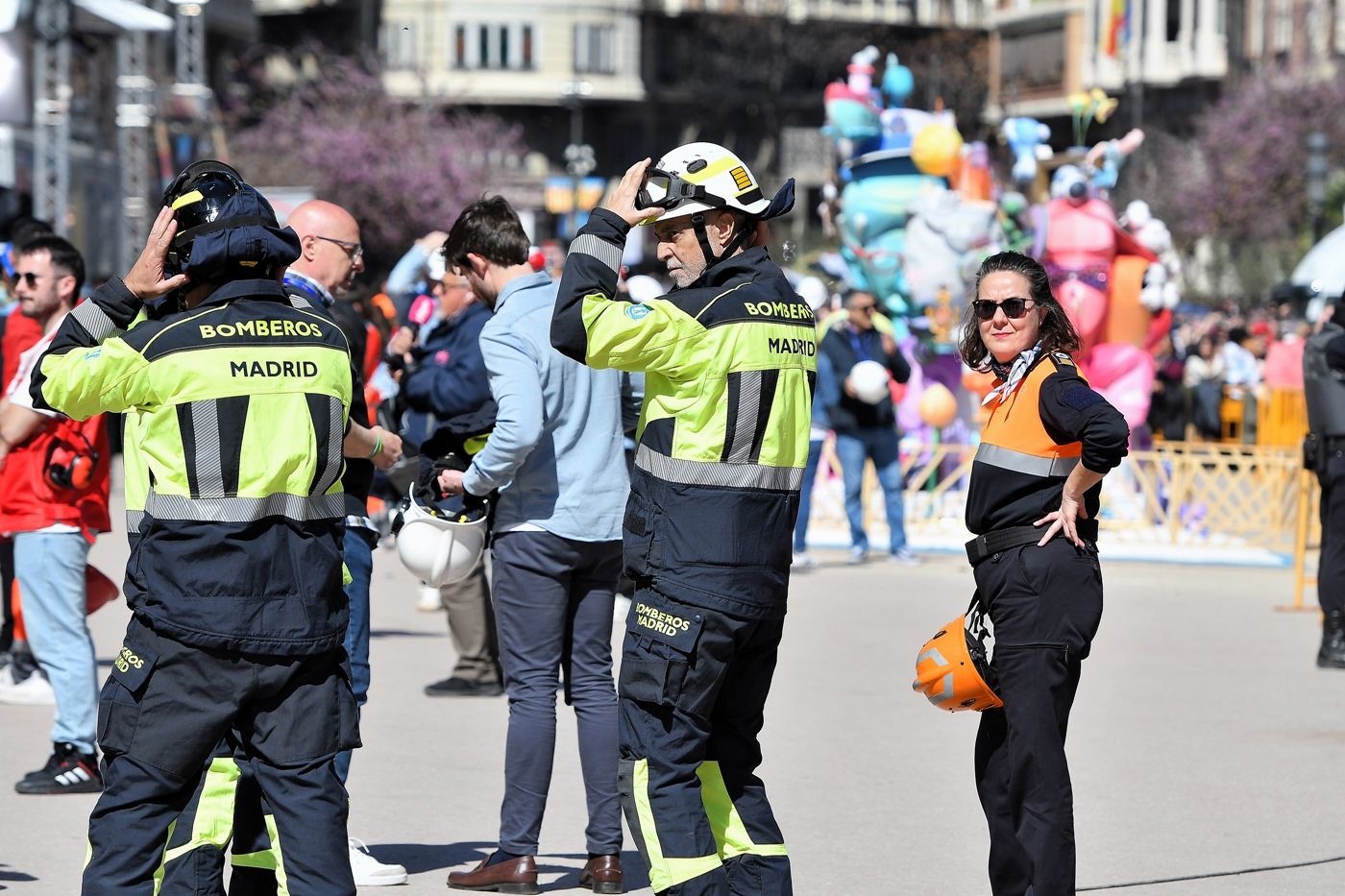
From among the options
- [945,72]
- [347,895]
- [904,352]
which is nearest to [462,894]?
[347,895]

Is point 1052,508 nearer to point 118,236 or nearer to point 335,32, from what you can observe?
point 118,236

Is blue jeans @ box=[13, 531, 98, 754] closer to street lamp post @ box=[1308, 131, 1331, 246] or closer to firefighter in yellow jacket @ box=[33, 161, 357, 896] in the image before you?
firefighter in yellow jacket @ box=[33, 161, 357, 896]

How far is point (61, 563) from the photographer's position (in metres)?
7.53

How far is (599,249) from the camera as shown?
16.1ft

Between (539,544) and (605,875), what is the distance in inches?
37.9

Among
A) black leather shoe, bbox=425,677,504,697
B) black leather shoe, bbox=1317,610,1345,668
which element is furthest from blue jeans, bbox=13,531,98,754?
black leather shoe, bbox=1317,610,1345,668

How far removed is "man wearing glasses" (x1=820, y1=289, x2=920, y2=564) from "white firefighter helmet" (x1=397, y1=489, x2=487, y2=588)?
8783 millimetres

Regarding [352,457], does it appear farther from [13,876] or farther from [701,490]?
[13,876]

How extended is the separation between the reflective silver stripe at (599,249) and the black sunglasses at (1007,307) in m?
1.08

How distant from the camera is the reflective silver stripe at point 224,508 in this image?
4.55m

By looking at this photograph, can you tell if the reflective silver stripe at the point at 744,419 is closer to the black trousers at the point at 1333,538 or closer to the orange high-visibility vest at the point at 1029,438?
the orange high-visibility vest at the point at 1029,438

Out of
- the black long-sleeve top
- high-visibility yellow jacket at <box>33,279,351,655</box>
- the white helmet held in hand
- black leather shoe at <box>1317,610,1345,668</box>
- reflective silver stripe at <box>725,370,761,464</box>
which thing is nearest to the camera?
high-visibility yellow jacket at <box>33,279,351,655</box>

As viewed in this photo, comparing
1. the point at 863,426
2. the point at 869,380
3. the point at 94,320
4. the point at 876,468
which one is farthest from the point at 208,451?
the point at 876,468

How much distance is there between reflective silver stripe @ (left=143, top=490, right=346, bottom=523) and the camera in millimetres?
4551
